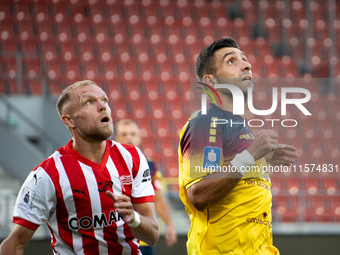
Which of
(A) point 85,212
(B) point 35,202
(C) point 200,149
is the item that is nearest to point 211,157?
(C) point 200,149

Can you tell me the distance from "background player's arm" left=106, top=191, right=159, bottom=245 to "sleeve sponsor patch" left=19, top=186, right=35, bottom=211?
0.43 meters

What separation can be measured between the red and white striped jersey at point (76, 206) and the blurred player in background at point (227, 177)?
14.9 inches

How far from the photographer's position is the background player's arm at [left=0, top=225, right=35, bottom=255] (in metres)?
1.85

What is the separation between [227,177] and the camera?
74.1 inches

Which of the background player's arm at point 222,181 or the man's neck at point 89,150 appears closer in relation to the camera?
the background player's arm at point 222,181

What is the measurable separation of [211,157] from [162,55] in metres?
7.95

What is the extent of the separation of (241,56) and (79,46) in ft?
26.1

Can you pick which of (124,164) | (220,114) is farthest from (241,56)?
(124,164)

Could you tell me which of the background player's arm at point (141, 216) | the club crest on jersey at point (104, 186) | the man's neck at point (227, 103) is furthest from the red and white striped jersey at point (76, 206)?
the man's neck at point (227, 103)

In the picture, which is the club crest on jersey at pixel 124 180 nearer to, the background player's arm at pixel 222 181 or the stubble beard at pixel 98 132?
the stubble beard at pixel 98 132

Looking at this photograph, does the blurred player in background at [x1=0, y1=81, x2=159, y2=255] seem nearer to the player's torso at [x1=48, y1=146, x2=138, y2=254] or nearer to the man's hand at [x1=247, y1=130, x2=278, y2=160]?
the player's torso at [x1=48, y1=146, x2=138, y2=254]

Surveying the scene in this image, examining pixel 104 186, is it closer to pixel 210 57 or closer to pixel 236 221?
pixel 236 221

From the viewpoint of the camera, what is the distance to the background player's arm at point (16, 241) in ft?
6.07

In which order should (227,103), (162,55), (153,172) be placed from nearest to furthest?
(227,103)
(153,172)
(162,55)
